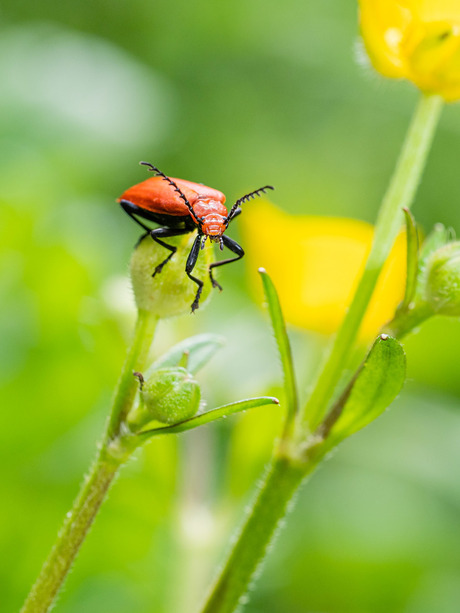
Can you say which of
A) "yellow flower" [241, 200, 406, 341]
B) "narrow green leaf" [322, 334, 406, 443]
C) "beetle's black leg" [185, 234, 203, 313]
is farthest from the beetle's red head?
"yellow flower" [241, 200, 406, 341]

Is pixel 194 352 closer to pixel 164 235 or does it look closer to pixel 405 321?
pixel 164 235

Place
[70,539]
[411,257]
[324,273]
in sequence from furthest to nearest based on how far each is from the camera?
[324,273] → [411,257] → [70,539]

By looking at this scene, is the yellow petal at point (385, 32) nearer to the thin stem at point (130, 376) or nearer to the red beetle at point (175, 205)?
Answer: the red beetle at point (175, 205)

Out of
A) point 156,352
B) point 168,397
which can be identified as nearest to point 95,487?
point 168,397

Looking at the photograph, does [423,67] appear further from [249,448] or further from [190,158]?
[190,158]

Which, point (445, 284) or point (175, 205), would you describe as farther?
point (175, 205)

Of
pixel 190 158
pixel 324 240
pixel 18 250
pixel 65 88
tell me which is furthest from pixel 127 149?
pixel 324 240

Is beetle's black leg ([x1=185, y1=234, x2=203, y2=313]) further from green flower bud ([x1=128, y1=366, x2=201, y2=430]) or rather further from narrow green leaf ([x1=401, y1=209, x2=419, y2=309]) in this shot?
narrow green leaf ([x1=401, y1=209, x2=419, y2=309])

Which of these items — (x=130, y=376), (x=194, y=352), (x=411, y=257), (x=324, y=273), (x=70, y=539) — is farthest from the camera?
(x=324, y=273)
